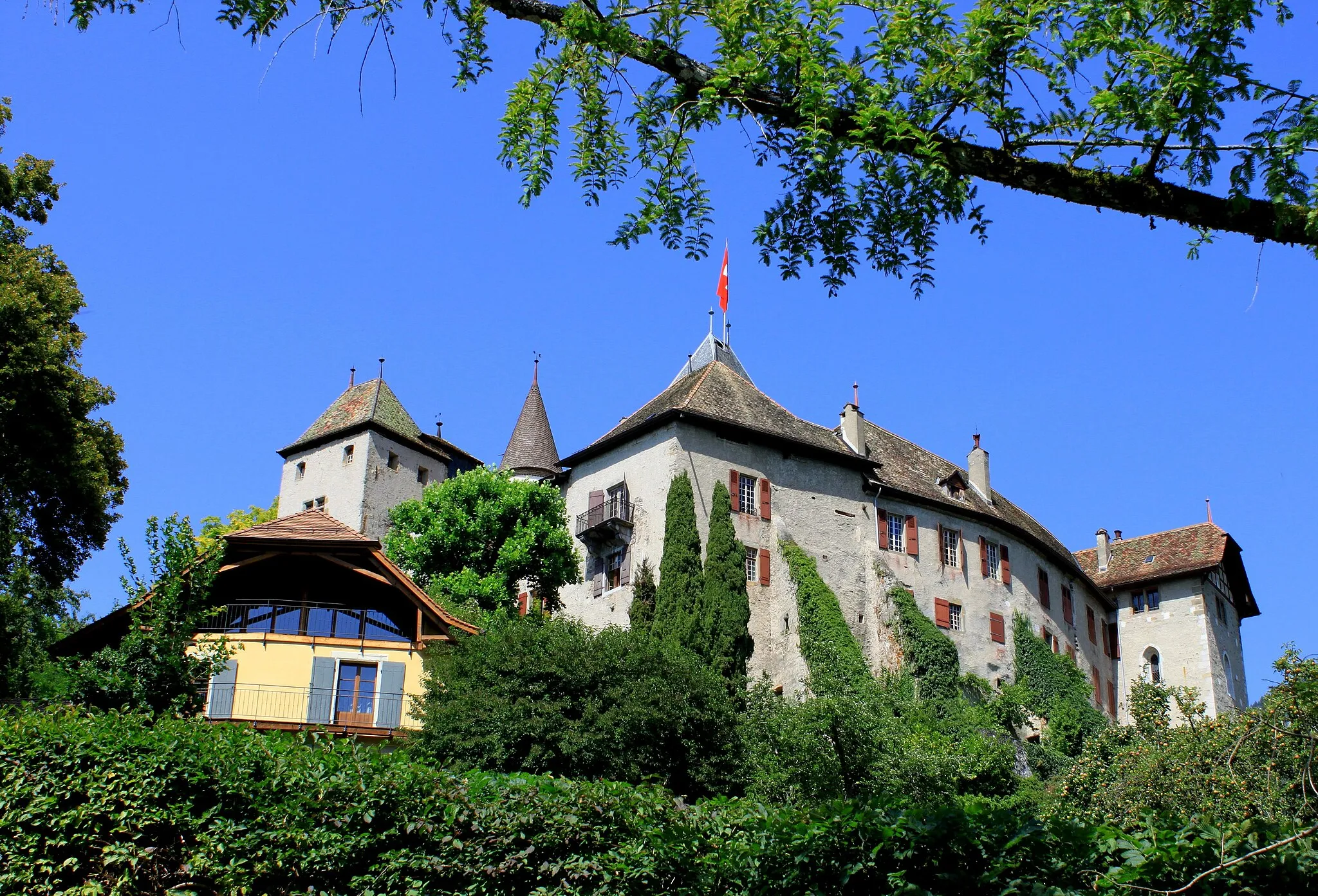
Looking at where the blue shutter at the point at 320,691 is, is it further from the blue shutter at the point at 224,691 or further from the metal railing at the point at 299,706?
the blue shutter at the point at 224,691

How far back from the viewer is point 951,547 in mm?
43906

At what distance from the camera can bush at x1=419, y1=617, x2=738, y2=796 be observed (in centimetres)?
2281

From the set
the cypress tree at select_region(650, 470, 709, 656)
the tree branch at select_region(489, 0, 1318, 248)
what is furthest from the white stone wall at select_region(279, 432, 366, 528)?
the tree branch at select_region(489, 0, 1318, 248)

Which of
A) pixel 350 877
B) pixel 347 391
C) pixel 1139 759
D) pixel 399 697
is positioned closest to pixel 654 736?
pixel 399 697

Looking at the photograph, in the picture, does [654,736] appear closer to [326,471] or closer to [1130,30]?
[1130,30]

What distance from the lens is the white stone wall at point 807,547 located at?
128ft

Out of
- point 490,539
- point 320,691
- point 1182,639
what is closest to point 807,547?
point 490,539

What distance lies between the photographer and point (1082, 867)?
8789 millimetres

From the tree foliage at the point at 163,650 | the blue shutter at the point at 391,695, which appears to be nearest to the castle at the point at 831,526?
the blue shutter at the point at 391,695

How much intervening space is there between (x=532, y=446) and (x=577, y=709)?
29.4 meters

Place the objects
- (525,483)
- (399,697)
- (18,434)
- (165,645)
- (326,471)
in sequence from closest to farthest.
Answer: (165,645) → (399,697) → (18,434) → (525,483) → (326,471)

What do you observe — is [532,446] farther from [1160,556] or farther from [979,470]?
[1160,556]

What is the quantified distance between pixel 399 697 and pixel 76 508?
34.9 ft

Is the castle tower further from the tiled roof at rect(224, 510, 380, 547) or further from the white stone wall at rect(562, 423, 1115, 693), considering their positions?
the tiled roof at rect(224, 510, 380, 547)
